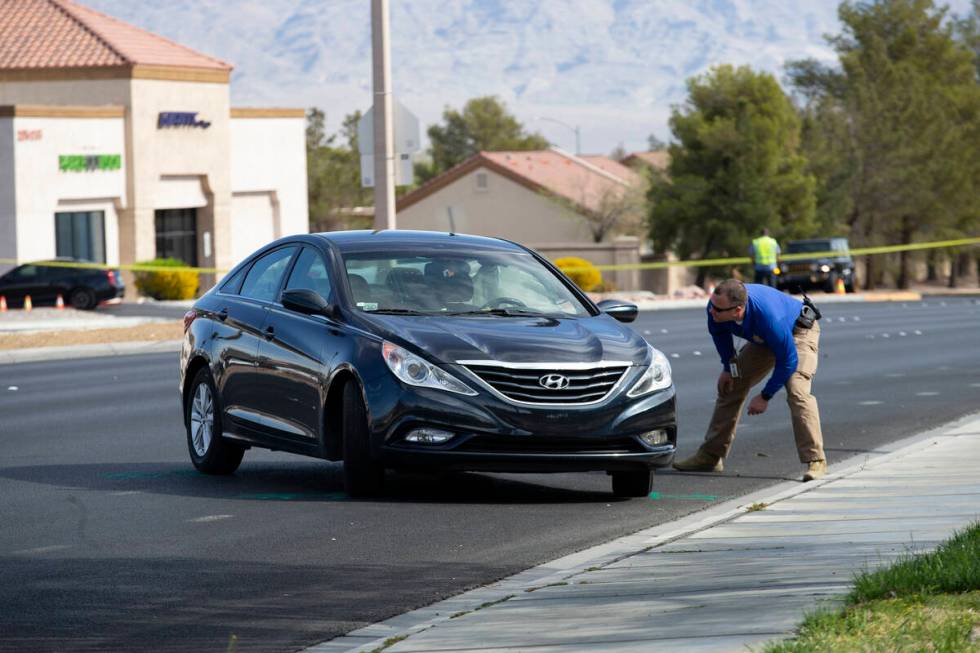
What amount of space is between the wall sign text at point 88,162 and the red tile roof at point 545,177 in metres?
28.9

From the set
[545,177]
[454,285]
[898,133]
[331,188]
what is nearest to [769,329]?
[454,285]

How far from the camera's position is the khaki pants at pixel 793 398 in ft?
38.1

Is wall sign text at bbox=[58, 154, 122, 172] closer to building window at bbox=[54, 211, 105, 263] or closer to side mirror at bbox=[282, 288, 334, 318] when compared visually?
building window at bbox=[54, 211, 105, 263]

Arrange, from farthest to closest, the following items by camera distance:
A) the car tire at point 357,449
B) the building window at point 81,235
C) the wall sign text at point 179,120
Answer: the wall sign text at point 179,120 < the building window at point 81,235 < the car tire at point 357,449

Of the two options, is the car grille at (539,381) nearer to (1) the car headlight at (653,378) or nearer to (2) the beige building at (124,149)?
(1) the car headlight at (653,378)

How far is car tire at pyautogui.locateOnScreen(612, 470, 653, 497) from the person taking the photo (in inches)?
437

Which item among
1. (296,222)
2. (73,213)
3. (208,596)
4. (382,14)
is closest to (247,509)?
(208,596)

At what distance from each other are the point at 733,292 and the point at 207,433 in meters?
3.76

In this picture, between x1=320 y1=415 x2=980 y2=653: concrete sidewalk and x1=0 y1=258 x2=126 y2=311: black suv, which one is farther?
x1=0 y1=258 x2=126 y2=311: black suv

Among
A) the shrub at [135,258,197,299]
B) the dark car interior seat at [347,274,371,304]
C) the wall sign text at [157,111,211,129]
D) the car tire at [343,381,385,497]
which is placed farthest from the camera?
the wall sign text at [157,111,211,129]

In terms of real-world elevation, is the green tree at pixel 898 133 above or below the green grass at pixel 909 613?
above

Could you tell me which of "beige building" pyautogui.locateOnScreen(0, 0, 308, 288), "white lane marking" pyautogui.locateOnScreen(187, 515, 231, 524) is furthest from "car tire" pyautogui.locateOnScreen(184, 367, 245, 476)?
"beige building" pyautogui.locateOnScreen(0, 0, 308, 288)

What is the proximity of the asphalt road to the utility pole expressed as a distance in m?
10.5

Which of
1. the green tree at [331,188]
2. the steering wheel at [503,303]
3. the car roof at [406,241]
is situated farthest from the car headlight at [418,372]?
the green tree at [331,188]
